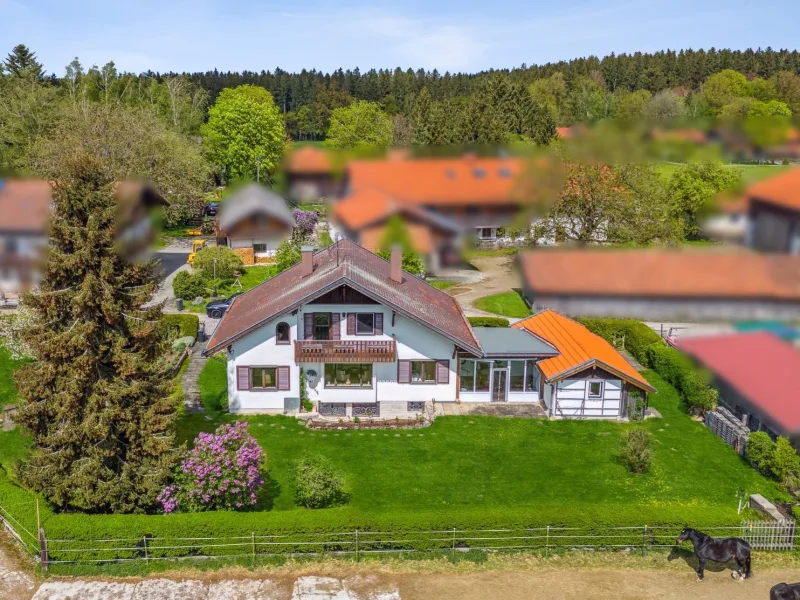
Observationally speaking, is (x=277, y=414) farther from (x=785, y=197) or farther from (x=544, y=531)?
(x=785, y=197)

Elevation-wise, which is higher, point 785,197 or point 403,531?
point 785,197

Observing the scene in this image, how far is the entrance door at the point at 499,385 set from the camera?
27130 millimetres

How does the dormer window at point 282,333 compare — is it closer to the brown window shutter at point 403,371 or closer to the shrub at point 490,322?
the brown window shutter at point 403,371

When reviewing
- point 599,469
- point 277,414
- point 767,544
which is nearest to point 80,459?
point 277,414

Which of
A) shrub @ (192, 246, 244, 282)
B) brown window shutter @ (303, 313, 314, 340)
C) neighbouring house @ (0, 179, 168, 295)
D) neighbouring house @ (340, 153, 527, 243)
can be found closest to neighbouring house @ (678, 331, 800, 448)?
neighbouring house @ (340, 153, 527, 243)

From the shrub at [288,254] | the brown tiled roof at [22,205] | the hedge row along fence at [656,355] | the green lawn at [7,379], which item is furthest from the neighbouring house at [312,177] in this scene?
the shrub at [288,254]

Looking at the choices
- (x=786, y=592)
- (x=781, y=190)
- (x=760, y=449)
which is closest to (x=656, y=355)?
(x=760, y=449)

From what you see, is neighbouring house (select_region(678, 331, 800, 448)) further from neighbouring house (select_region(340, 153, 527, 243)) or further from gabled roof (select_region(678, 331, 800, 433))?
neighbouring house (select_region(340, 153, 527, 243))

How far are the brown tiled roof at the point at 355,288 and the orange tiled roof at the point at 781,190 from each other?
1896 centimetres

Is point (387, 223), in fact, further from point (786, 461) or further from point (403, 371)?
point (403, 371)

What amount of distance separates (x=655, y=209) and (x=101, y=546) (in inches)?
600

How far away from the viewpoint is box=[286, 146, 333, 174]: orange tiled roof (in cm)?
550

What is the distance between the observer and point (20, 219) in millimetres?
9078

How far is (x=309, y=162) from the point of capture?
5.69m
